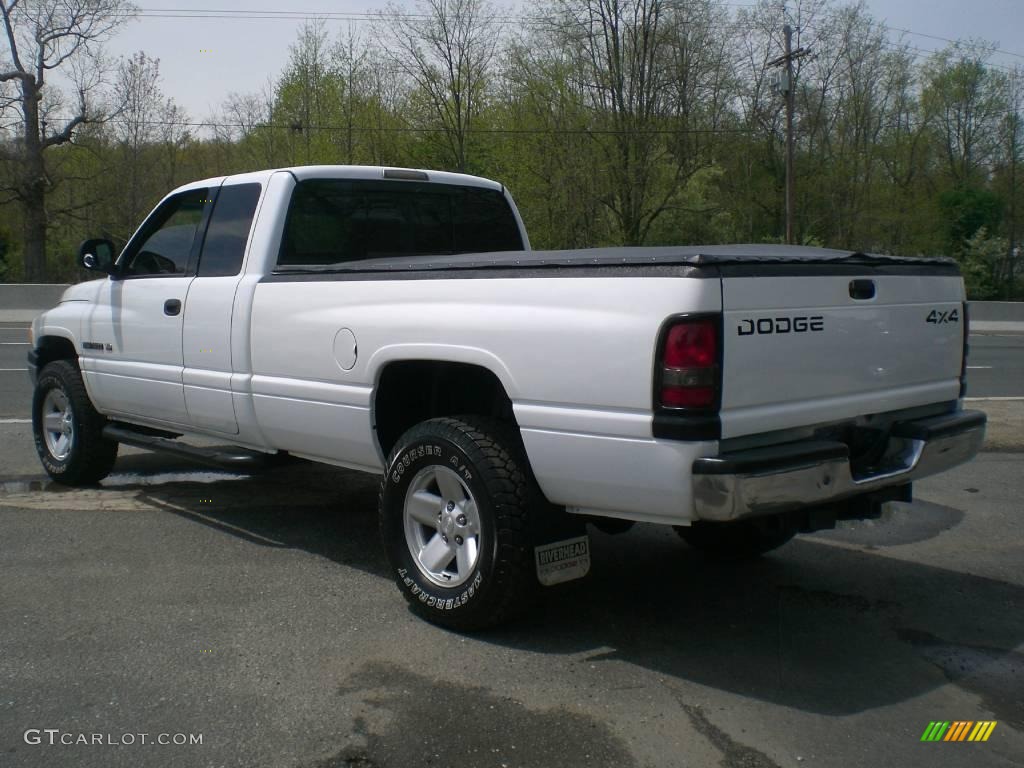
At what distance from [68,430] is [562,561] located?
4.35 meters

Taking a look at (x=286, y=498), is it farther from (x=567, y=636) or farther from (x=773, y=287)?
(x=773, y=287)

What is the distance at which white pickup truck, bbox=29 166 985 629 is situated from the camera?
11.3ft

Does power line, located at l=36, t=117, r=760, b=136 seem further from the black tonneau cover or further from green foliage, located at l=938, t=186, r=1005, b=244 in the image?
the black tonneau cover

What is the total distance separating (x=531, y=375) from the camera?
3.79 meters

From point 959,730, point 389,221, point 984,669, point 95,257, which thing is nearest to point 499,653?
point 959,730

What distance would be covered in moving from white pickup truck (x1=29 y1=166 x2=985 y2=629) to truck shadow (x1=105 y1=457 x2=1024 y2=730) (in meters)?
0.33

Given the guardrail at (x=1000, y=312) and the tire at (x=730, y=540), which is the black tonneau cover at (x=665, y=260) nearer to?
the tire at (x=730, y=540)

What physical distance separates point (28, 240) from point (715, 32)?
86.0 ft

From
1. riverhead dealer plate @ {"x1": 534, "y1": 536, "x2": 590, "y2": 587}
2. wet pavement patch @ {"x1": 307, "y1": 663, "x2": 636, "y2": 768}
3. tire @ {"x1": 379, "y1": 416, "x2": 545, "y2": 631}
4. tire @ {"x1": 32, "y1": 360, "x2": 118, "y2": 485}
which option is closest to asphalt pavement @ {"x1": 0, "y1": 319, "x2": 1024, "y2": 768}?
wet pavement patch @ {"x1": 307, "y1": 663, "x2": 636, "y2": 768}

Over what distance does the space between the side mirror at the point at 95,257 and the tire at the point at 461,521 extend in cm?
300

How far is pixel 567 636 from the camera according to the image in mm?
4180

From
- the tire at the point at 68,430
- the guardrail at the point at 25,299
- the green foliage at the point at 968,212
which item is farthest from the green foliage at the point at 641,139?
the tire at the point at 68,430

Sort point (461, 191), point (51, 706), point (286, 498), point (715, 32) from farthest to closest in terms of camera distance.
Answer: point (715, 32), point (286, 498), point (461, 191), point (51, 706)

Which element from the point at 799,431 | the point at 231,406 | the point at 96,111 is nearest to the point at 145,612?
the point at 231,406
